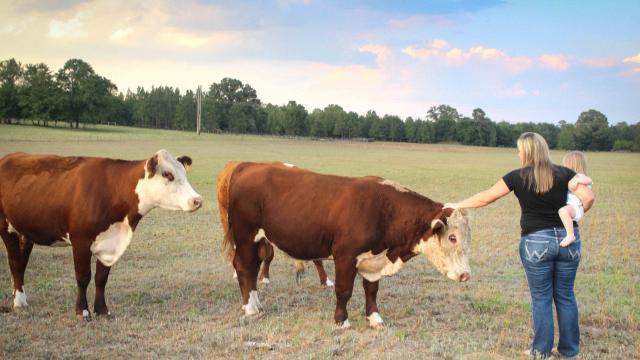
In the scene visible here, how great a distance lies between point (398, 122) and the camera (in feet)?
421

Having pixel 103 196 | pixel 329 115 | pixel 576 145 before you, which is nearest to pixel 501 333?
pixel 103 196

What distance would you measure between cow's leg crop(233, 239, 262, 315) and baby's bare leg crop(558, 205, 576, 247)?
4.02 meters

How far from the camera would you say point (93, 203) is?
7805mm

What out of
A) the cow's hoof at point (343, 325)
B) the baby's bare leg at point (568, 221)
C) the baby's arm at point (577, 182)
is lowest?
the cow's hoof at point (343, 325)

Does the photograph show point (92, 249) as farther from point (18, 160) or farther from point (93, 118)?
point (93, 118)

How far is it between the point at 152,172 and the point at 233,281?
296 cm

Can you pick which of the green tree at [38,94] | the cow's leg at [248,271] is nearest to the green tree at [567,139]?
the green tree at [38,94]

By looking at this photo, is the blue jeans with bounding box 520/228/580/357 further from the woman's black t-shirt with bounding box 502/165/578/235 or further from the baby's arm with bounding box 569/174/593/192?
the baby's arm with bounding box 569/174/593/192

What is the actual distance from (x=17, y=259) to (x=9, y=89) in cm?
8540

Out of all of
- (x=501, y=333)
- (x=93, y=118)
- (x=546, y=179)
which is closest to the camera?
(x=546, y=179)

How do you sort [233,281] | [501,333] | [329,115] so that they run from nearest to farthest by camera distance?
1. [501,333]
2. [233,281]
3. [329,115]

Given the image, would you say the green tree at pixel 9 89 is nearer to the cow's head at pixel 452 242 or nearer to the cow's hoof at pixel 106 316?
the cow's hoof at pixel 106 316

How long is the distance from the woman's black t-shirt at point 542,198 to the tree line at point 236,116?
3371 inches

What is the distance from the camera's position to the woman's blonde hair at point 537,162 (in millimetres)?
6269
